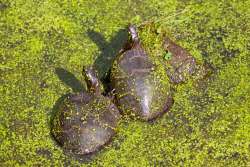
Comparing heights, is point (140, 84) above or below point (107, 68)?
above

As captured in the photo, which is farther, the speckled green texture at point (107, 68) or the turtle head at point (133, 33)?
the turtle head at point (133, 33)

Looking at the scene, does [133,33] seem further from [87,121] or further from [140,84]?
[87,121]

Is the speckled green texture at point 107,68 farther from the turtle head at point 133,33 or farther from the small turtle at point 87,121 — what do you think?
the turtle head at point 133,33

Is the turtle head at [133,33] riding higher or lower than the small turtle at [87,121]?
higher

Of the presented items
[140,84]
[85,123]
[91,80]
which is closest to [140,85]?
[140,84]

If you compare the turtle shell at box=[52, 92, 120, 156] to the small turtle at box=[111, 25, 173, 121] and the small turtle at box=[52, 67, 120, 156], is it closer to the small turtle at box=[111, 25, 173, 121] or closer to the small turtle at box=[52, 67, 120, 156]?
the small turtle at box=[52, 67, 120, 156]

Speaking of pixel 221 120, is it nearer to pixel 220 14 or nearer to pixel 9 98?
pixel 220 14

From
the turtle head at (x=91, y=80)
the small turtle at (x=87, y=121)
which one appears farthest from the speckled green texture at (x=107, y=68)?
the turtle head at (x=91, y=80)
